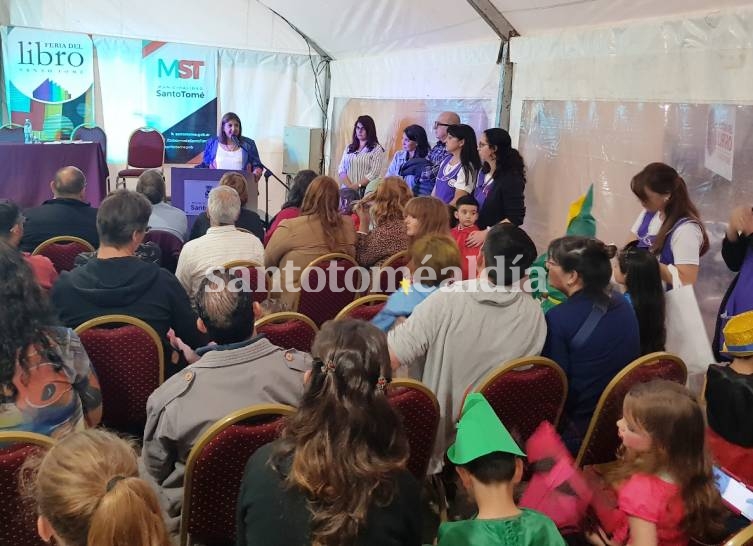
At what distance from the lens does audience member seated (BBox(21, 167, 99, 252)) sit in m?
3.83

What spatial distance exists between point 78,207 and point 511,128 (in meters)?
3.28

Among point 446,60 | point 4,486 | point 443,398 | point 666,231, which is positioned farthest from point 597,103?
point 4,486

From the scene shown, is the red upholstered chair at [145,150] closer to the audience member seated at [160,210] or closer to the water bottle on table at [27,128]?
the water bottle on table at [27,128]

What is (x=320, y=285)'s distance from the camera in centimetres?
346

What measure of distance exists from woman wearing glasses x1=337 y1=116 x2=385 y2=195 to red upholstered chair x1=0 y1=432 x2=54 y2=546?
564 centimetres

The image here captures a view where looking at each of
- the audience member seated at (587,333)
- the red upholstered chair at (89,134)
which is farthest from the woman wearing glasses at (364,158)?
the audience member seated at (587,333)

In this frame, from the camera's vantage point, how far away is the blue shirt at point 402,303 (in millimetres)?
2523

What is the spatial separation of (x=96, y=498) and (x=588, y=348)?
1.70 meters

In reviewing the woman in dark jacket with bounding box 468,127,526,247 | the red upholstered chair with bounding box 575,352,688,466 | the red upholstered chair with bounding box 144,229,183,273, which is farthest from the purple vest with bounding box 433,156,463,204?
the red upholstered chair with bounding box 575,352,688,466

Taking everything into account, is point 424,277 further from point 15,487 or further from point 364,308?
point 15,487

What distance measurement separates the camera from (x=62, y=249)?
11.8ft

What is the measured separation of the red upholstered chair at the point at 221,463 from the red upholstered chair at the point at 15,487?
328 millimetres

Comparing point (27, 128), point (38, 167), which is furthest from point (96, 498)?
point (27, 128)

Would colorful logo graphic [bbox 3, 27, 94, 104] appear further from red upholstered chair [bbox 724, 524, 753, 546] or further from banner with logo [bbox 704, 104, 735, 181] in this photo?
red upholstered chair [bbox 724, 524, 753, 546]
